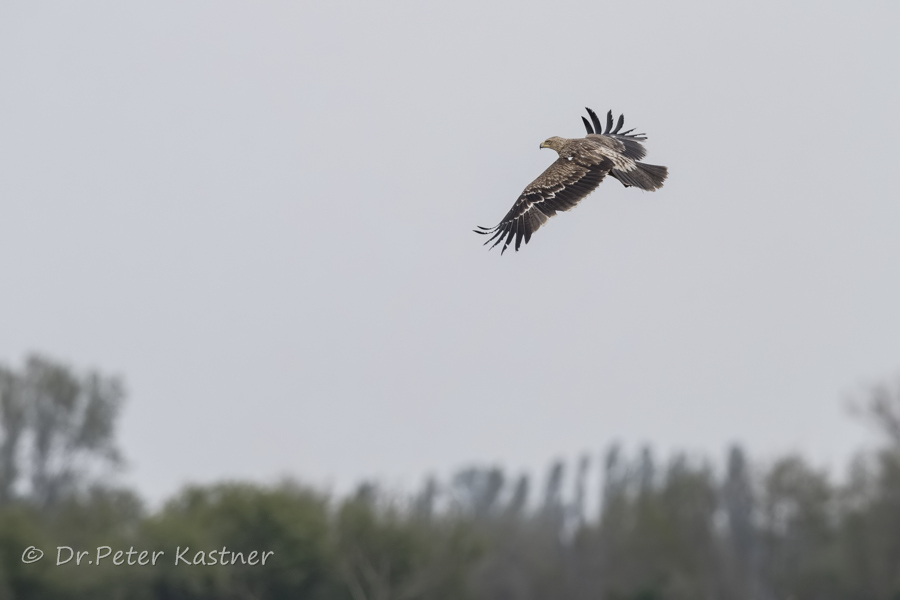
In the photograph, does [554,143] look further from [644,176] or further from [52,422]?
[52,422]

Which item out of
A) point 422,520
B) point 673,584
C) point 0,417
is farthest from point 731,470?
point 0,417

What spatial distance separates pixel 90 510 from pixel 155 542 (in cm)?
950

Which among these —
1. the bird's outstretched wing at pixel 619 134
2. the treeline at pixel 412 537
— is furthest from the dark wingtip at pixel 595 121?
the treeline at pixel 412 537

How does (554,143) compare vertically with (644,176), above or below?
above

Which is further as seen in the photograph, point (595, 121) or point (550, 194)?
point (595, 121)

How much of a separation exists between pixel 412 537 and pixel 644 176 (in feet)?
95.9

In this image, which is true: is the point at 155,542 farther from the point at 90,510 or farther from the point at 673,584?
the point at 673,584

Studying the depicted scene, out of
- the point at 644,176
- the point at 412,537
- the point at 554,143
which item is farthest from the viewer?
the point at 412,537

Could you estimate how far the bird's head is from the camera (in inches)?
670

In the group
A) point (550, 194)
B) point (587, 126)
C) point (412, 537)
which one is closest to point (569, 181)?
point (550, 194)

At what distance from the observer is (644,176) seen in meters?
16.1

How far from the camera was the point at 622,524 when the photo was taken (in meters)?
58.8

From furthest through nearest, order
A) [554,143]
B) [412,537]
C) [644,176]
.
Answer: [412,537] < [554,143] < [644,176]

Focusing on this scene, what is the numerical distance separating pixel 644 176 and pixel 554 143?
61.1 inches
